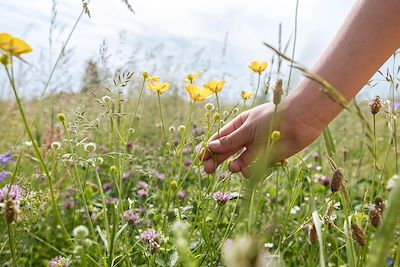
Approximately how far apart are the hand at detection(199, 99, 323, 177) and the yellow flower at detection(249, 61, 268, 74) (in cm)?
20

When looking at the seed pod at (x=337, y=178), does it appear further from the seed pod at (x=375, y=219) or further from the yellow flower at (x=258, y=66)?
the yellow flower at (x=258, y=66)

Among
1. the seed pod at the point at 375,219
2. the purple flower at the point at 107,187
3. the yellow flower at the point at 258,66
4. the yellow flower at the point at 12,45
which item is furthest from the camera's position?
the purple flower at the point at 107,187

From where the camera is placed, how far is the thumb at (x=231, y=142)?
39.6 inches

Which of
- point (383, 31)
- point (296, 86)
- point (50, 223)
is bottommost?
point (50, 223)

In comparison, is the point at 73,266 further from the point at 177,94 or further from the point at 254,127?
the point at 177,94

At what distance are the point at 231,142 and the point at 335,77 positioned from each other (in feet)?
0.80

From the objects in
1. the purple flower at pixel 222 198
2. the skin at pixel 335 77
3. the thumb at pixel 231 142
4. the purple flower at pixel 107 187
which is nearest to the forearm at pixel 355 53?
the skin at pixel 335 77

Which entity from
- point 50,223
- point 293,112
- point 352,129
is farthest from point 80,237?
point 352,129

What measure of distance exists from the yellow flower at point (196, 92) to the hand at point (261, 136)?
9 cm

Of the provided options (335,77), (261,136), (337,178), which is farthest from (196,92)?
(337,178)

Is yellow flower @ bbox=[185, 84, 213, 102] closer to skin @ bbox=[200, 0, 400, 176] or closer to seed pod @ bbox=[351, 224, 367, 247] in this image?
skin @ bbox=[200, 0, 400, 176]

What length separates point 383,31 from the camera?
869mm

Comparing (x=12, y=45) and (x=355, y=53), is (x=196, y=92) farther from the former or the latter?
(x=12, y=45)

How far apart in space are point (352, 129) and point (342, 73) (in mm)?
2686
